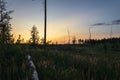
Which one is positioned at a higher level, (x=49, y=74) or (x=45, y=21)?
(x=45, y=21)

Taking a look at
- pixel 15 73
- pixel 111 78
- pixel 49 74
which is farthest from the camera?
pixel 111 78

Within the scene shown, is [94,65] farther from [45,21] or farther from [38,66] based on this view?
[45,21]

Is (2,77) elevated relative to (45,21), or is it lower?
lower

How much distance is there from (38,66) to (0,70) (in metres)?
2.61

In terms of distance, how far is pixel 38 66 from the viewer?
12141 mm

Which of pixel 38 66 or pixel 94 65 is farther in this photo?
pixel 94 65

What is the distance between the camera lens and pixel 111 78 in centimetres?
1209

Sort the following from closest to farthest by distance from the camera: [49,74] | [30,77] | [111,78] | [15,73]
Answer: [30,77], [15,73], [49,74], [111,78]

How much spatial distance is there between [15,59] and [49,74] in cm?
220

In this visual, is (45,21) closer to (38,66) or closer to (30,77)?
→ (38,66)

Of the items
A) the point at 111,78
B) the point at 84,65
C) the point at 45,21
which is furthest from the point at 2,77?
the point at 45,21

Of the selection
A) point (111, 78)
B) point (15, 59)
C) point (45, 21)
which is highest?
point (45, 21)

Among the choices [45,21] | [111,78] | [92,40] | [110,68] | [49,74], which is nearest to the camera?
[49,74]

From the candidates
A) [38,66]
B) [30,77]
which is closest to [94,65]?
[38,66]
